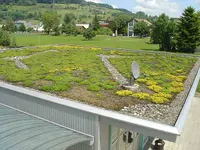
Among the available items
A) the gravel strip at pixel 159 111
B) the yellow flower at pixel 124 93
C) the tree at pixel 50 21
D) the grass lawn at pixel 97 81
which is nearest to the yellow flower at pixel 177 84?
the grass lawn at pixel 97 81

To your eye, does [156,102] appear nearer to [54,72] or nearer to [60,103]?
[60,103]

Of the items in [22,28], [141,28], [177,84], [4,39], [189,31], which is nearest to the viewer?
[177,84]

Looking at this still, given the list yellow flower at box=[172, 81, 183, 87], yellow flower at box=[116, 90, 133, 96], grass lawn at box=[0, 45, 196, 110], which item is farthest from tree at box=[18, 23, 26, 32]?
yellow flower at box=[116, 90, 133, 96]

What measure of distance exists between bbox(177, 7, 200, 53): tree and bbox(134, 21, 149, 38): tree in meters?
43.1

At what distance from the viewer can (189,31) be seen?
37531 millimetres

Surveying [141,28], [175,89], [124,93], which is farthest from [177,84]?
[141,28]

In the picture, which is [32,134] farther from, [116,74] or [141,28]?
[141,28]

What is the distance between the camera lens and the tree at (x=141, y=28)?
262 ft

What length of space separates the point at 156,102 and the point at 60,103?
11.6 ft

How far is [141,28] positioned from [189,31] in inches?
1725

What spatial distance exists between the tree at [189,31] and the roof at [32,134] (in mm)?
34773

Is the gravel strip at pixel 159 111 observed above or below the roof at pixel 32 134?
above

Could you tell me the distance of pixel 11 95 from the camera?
867 centimetres

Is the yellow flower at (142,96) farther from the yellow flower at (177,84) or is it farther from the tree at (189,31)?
the tree at (189,31)
